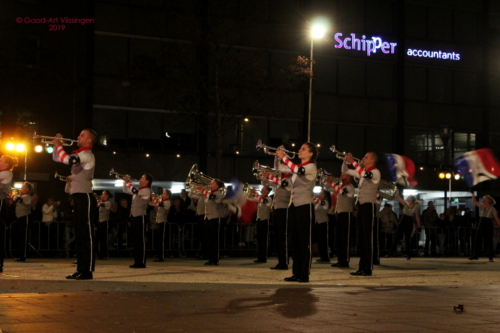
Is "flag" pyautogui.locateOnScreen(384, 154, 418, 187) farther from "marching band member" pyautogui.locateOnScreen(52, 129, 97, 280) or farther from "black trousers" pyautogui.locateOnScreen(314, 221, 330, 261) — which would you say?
"marching band member" pyautogui.locateOnScreen(52, 129, 97, 280)

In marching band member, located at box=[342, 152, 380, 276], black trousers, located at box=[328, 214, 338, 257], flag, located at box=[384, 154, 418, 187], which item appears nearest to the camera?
marching band member, located at box=[342, 152, 380, 276]

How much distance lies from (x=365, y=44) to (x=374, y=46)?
66 centimetres

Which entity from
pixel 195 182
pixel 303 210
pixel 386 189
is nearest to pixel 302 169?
pixel 303 210

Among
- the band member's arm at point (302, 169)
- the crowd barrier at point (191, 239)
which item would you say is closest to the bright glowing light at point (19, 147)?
the crowd barrier at point (191, 239)

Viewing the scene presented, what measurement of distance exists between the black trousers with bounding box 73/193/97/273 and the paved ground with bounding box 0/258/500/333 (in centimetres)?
37

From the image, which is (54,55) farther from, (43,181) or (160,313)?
(160,313)

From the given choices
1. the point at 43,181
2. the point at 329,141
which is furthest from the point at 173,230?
the point at 329,141

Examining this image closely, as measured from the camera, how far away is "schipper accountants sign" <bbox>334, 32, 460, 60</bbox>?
4203cm

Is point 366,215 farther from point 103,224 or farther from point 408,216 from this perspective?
point 103,224

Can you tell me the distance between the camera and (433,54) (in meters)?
44.4

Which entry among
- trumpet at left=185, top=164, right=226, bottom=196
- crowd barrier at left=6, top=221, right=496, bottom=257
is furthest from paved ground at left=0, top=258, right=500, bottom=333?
crowd barrier at left=6, top=221, right=496, bottom=257

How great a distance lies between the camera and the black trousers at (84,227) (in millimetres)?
12820

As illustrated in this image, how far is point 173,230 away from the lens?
2597 centimetres

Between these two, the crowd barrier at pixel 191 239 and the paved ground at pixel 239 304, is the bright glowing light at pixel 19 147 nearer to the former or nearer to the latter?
the crowd barrier at pixel 191 239
